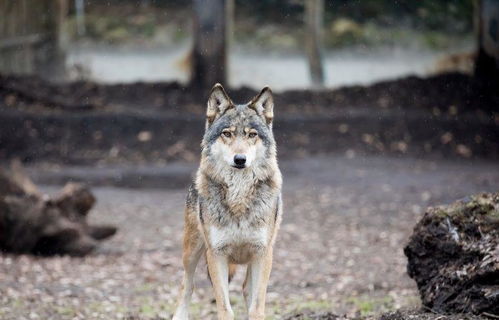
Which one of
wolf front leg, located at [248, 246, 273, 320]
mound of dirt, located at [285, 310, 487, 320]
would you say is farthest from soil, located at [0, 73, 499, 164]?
wolf front leg, located at [248, 246, 273, 320]

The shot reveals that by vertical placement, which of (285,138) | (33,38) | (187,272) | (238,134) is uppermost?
(33,38)

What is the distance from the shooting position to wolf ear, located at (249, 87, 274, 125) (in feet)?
20.7

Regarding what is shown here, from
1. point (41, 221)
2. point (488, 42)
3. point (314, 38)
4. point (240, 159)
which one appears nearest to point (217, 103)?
point (240, 159)

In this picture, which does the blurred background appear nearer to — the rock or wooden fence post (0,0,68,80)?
wooden fence post (0,0,68,80)

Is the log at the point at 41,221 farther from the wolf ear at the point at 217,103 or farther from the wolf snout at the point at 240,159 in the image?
the wolf snout at the point at 240,159

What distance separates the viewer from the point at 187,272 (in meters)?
6.83

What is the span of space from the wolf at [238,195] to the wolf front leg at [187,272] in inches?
19.1

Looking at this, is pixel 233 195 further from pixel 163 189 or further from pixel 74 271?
pixel 163 189

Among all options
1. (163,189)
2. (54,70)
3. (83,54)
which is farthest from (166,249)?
(83,54)

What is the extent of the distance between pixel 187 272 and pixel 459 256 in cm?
222

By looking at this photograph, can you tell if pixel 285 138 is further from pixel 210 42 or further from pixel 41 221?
pixel 41 221

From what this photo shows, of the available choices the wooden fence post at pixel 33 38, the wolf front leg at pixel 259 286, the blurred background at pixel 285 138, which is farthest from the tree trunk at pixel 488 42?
the wolf front leg at pixel 259 286

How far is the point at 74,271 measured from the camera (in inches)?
392

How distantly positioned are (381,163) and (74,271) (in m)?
8.09
